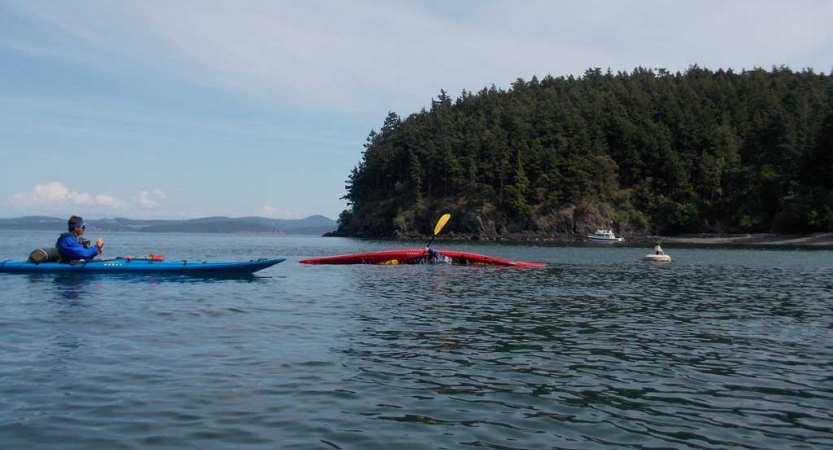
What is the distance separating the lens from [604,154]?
118188 mm

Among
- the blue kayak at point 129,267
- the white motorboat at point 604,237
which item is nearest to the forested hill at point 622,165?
the white motorboat at point 604,237

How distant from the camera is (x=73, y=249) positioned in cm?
2555

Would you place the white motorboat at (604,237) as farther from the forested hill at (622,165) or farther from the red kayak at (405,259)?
the red kayak at (405,259)

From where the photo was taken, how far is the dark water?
25.2 ft

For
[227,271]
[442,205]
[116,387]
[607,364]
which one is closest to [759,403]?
[607,364]

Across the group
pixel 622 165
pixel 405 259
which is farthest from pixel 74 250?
pixel 622 165

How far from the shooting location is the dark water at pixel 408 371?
768 cm

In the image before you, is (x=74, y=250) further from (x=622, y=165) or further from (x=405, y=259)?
(x=622, y=165)

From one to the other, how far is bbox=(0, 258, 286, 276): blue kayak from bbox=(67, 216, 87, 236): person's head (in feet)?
5.39

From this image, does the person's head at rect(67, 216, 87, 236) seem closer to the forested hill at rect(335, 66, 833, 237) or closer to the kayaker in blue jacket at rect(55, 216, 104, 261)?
the kayaker in blue jacket at rect(55, 216, 104, 261)

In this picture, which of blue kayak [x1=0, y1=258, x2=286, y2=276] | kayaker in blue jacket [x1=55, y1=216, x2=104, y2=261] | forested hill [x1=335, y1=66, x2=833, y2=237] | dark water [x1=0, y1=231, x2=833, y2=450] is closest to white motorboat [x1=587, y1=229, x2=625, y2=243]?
forested hill [x1=335, y1=66, x2=833, y2=237]

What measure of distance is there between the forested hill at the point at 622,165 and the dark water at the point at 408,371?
8761cm

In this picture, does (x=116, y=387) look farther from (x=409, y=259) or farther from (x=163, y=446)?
(x=409, y=259)

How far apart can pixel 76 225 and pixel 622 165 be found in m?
108
